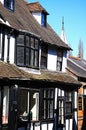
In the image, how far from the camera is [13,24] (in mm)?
24375

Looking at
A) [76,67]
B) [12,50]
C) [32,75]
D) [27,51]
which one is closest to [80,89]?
[76,67]

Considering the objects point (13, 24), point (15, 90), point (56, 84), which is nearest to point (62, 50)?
point (56, 84)

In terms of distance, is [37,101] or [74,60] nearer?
[37,101]

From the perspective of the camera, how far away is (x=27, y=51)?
2469 cm

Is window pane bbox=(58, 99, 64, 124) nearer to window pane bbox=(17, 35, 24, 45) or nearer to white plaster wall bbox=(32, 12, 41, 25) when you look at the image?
window pane bbox=(17, 35, 24, 45)

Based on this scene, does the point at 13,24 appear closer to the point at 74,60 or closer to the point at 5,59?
the point at 5,59

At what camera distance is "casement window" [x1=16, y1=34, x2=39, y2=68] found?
2410cm

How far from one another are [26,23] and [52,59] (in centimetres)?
388

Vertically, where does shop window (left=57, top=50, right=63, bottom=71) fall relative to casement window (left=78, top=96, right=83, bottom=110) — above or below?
above

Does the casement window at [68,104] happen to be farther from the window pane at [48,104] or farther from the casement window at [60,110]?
the window pane at [48,104]

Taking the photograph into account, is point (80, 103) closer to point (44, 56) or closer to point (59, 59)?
point (59, 59)

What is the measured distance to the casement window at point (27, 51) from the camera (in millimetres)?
24095

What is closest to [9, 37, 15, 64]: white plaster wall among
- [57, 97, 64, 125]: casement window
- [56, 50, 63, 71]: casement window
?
[57, 97, 64, 125]: casement window

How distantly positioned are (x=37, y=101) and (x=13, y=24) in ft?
18.1
